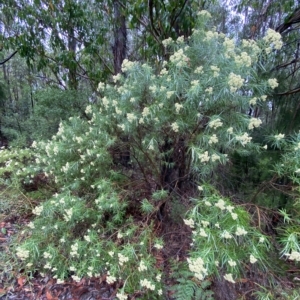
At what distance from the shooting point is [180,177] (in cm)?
229

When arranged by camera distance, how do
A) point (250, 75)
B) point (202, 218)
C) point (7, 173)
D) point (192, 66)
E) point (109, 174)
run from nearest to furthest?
point (202, 218)
point (250, 75)
point (192, 66)
point (109, 174)
point (7, 173)

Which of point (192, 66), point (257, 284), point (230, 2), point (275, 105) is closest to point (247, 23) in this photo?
point (230, 2)

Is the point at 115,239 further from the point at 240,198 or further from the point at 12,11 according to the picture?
the point at 12,11

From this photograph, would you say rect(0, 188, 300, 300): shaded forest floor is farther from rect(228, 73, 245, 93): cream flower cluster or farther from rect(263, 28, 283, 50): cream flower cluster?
rect(263, 28, 283, 50): cream flower cluster

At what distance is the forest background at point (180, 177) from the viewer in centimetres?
158

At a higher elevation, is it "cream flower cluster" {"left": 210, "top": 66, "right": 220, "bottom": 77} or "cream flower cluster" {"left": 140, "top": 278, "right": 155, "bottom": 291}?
"cream flower cluster" {"left": 210, "top": 66, "right": 220, "bottom": 77}

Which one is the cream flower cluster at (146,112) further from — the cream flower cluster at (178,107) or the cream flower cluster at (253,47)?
the cream flower cluster at (253,47)

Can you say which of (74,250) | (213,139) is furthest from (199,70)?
(74,250)

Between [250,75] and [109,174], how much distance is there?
165 centimetres

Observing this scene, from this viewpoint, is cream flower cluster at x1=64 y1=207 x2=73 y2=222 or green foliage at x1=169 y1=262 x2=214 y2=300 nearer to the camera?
green foliage at x1=169 y1=262 x2=214 y2=300

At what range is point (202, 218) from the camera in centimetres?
150

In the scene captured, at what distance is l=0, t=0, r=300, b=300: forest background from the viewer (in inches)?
62.3

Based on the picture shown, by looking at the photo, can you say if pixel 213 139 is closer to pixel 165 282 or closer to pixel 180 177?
pixel 180 177

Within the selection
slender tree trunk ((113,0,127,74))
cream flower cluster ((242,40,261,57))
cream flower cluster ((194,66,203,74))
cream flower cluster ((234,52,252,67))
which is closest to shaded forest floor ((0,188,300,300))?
cream flower cluster ((194,66,203,74))
